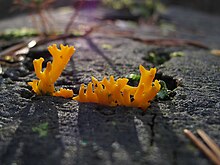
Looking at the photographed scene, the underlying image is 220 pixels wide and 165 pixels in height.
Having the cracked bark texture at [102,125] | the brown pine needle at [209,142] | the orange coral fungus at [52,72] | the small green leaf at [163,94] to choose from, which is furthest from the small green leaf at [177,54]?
the brown pine needle at [209,142]

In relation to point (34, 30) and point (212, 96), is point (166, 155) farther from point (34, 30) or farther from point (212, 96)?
point (34, 30)

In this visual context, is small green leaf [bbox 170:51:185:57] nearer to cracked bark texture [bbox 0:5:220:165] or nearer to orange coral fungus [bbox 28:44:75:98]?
cracked bark texture [bbox 0:5:220:165]

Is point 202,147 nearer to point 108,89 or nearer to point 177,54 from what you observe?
point 108,89

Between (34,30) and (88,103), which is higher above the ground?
(34,30)

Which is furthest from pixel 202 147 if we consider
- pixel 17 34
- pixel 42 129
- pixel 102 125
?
pixel 17 34

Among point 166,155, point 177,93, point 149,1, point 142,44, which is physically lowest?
point 166,155

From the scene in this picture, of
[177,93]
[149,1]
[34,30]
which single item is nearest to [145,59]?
[177,93]

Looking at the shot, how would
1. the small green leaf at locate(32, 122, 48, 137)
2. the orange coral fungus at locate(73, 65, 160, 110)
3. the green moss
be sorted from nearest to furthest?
the small green leaf at locate(32, 122, 48, 137)
the orange coral fungus at locate(73, 65, 160, 110)
the green moss

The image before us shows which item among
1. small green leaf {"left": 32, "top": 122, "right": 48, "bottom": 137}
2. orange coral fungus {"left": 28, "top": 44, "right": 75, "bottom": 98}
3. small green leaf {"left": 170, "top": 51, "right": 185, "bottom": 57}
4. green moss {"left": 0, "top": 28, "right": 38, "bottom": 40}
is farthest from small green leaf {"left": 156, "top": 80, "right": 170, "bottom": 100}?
green moss {"left": 0, "top": 28, "right": 38, "bottom": 40}
